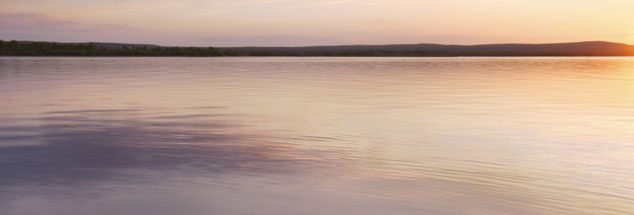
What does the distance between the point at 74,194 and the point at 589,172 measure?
19.3ft

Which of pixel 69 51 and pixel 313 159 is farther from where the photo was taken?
pixel 69 51

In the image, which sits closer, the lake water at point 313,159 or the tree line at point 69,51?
the lake water at point 313,159

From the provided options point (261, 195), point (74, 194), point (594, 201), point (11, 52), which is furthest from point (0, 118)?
point (11, 52)

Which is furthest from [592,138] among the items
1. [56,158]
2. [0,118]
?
[0,118]

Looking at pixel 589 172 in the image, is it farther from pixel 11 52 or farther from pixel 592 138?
pixel 11 52

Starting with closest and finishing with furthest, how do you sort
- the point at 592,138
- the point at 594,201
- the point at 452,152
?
the point at 594,201 < the point at 452,152 < the point at 592,138

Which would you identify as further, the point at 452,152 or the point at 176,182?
the point at 452,152

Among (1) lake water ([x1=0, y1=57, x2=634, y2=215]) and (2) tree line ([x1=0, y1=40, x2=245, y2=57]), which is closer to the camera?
(1) lake water ([x1=0, y1=57, x2=634, y2=215])

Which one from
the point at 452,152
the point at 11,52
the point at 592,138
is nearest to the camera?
the point at 452,152

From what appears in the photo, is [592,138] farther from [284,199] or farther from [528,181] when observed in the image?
[284,199]

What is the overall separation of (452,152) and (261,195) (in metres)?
3.55

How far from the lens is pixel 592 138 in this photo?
10.4 meters

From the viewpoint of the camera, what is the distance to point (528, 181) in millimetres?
7078

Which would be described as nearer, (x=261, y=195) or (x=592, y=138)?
(x=261, y=195)
